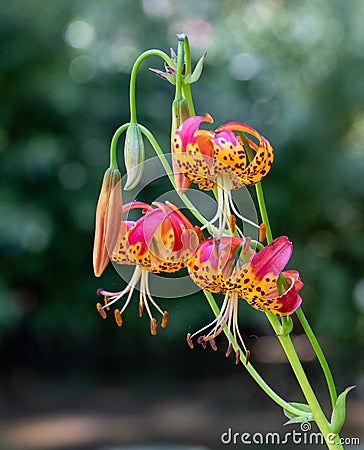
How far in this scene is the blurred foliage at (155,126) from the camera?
451 cm

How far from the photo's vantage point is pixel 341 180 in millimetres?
5305

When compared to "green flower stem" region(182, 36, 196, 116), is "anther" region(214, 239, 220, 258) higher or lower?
lower

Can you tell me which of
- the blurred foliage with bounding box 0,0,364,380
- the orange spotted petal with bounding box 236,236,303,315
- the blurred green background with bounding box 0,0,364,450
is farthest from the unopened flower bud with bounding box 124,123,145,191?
the blurred foliage with bounding box 0,0,364,380

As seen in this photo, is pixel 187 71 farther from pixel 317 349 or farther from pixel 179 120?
pixel 317 349

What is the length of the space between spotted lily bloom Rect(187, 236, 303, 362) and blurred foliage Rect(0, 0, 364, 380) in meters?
3.60

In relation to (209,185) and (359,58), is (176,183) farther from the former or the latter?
(359,58)

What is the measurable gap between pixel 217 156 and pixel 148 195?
421cm

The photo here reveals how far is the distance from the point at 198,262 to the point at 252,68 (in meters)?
4.78

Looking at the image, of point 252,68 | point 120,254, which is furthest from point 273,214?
point 120,254

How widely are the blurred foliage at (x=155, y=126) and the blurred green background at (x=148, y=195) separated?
0.4 inches

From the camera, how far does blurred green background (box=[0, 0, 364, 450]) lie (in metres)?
4.23
